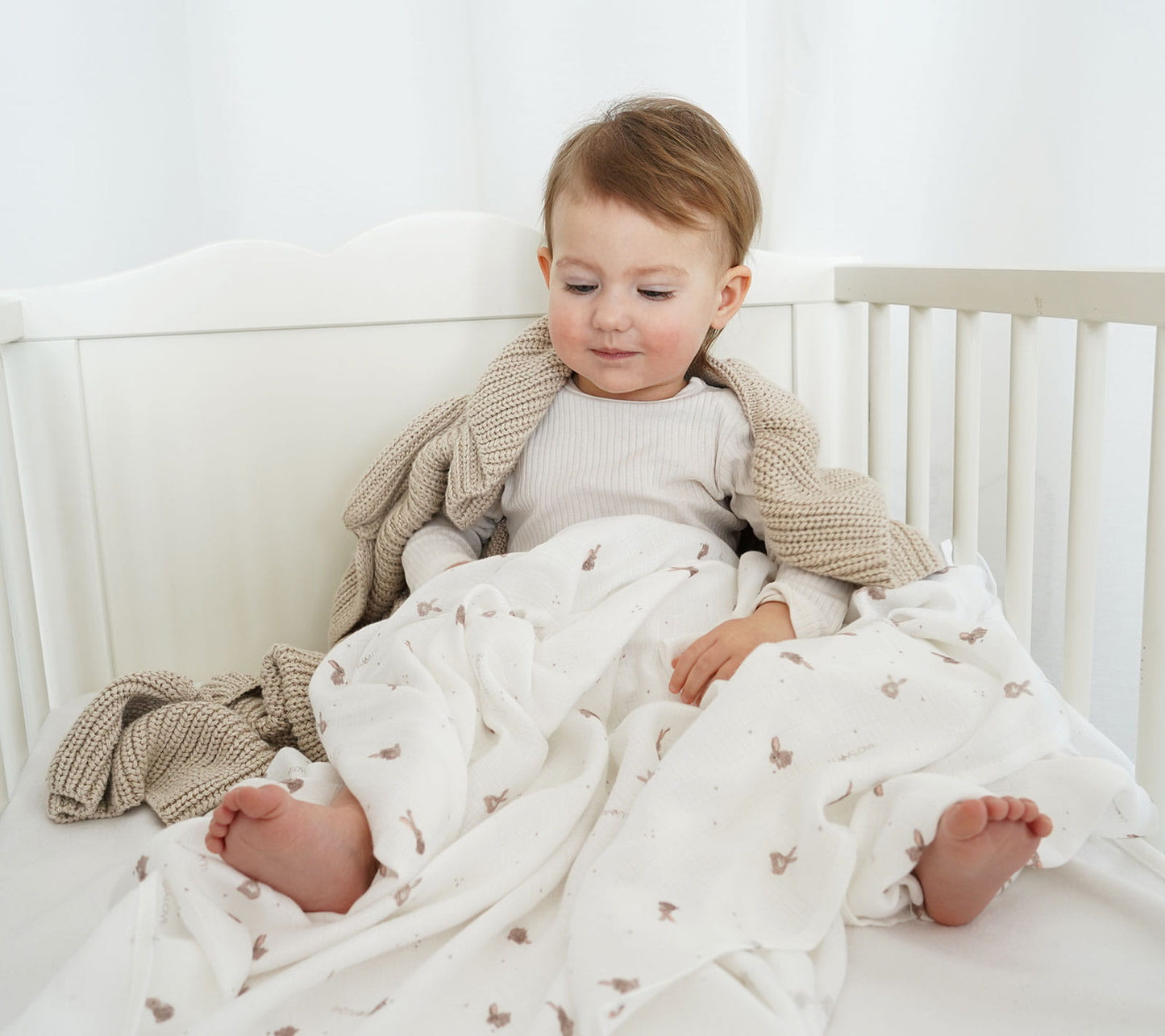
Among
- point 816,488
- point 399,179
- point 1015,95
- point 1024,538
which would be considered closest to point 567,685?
point 816,488

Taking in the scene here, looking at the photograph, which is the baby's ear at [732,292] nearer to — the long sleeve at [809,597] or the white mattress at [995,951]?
the long sleeve at [809,597]

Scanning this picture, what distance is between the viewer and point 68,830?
85cm

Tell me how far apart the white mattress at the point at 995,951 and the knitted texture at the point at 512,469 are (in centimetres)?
29

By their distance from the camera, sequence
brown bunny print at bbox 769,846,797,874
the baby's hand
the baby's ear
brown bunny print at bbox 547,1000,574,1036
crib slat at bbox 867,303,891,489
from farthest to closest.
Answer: crib slat at bbox 867,303,891,489 → the baby's ear → the baby's hand → brown bunny print at bbox 769,846,797,874 → brown bunny print at bbox 547,1000,574,1036

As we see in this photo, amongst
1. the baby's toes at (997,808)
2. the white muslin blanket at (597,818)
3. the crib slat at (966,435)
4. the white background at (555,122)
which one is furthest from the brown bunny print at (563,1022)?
the white background at (555,122)

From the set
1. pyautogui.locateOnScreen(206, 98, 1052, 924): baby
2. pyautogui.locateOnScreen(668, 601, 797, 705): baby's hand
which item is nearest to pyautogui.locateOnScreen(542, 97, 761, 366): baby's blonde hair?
pyautogui.locateOnScreen(206, 98, 1052, 924): baby

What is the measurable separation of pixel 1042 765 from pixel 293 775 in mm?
489

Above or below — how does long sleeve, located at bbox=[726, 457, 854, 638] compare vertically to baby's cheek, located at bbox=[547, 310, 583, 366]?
below

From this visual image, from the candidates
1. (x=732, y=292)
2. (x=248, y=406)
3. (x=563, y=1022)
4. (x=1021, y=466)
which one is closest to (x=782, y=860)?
(x=563, y=1022)

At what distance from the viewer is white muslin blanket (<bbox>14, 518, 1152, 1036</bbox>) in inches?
23.0

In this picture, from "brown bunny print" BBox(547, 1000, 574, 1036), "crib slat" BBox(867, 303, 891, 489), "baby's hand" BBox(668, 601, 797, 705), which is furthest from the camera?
"crib slat" BBox(867, 303, 891, 489)

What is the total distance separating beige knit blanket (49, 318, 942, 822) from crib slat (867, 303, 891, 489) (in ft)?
0.54

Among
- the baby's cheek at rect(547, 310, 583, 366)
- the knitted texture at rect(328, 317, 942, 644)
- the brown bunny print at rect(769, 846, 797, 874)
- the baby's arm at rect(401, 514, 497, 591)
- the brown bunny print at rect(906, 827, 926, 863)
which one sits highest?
the baby's cheek at rect(547, 310, 583, 366)

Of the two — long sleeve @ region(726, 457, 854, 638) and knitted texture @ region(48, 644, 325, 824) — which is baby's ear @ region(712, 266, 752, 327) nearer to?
long sleeve @ region(726, 457, 854, 638)
